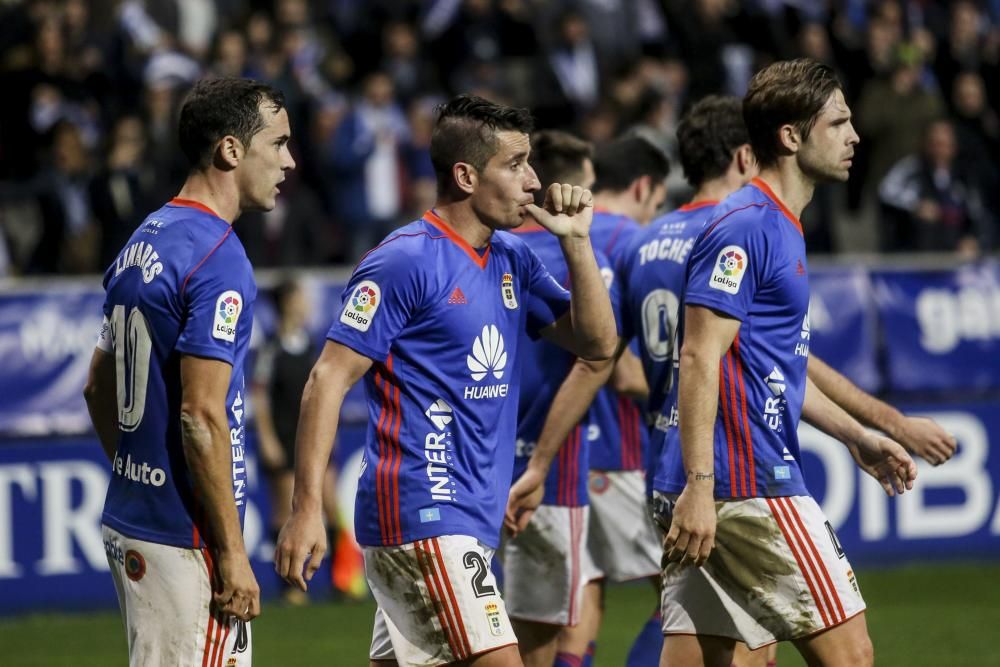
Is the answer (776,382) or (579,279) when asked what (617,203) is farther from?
(776,382)

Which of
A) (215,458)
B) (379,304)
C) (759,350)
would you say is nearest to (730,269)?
(759,350)

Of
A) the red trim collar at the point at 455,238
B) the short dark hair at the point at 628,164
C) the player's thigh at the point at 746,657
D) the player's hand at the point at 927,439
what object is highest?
the short dark hair at the point at 628,164

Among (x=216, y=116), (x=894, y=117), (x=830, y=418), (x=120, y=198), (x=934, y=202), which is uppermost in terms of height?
(x=894, y=117)

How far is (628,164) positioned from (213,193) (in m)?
3.10

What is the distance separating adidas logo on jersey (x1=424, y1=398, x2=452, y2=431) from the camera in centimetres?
536

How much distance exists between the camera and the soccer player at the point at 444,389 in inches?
207

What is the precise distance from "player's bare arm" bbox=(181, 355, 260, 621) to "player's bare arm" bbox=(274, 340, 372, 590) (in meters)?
0.21

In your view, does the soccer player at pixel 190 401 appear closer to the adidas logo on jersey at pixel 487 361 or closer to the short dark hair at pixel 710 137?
the adidas logo on jersey at pixel 487 361

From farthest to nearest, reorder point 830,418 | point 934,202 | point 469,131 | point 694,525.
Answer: point 934,202
point 830,418
point 469,131
point 694,525

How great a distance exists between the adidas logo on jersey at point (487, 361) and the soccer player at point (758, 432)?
611mm

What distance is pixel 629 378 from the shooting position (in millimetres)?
7520

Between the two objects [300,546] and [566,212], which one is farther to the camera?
[566,212]

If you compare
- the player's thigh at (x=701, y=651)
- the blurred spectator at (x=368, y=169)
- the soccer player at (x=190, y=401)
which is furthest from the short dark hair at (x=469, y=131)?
the blurred spectator at (x=368, y=169)

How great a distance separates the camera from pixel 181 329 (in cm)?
484
